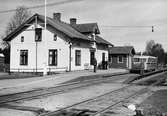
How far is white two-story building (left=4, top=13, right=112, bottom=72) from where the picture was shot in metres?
37.8

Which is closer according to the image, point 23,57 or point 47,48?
point 47,48

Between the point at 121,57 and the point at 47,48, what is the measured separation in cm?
2502

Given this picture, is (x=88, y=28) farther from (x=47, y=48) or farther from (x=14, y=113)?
(x=14, y=113)

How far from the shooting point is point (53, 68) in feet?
121

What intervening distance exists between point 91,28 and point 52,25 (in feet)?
30.2

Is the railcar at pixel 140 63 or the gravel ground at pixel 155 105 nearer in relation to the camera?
the gravel ground at pixel 155 105

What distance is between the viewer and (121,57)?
196 ft

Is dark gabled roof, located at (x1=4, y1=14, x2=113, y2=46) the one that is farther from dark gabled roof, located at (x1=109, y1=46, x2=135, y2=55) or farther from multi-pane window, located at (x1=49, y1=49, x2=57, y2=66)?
dark gabled roof, located at (x1=109, y1=46, x2=135, y2=55)

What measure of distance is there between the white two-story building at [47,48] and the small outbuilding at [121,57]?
660 inches

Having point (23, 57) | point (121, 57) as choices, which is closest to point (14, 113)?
point (23, 57)

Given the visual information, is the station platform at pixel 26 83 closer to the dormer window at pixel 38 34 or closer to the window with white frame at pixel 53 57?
the window with white frame at pixel 53 57

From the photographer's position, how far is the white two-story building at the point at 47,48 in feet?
124

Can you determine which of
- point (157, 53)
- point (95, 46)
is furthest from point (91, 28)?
point (157, 53)

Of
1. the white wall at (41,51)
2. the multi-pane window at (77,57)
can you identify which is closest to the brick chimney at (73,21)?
the white wall at (41,51)
